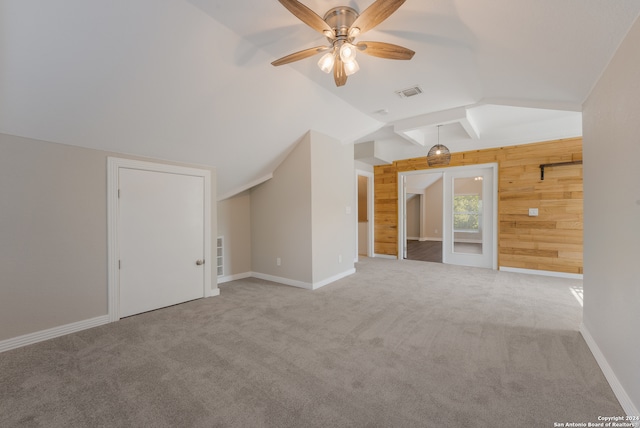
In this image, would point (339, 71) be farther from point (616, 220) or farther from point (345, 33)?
point (616, 220)

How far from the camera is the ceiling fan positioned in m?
1.63

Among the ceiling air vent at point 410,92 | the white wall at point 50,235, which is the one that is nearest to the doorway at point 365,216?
the ceiling air vent at point 410,92

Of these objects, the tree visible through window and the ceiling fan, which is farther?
the tree visible through window

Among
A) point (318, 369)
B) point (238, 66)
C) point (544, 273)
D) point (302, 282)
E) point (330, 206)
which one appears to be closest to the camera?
point (318, 369)

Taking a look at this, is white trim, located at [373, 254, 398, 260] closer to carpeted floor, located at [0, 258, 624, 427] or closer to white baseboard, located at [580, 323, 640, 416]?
carpeted floor, located at [0, 258, 624, 427]

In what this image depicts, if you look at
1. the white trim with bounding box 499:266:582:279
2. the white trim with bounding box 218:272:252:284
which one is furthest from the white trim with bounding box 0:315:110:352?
the white trim with bounding box 499:266:582:279

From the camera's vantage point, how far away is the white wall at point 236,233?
4.60 m

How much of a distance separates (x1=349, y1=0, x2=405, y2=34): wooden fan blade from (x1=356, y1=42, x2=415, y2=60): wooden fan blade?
13 cm

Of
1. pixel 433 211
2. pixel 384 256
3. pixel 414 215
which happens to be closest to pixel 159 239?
pixel 384 256

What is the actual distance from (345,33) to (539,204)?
508cm

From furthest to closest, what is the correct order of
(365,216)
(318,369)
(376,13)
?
(365,216), (318,369), (376,13)

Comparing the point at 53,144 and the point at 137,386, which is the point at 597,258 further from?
the point at 53,144

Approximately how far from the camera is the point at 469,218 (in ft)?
19.1

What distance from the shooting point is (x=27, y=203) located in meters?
2.40
